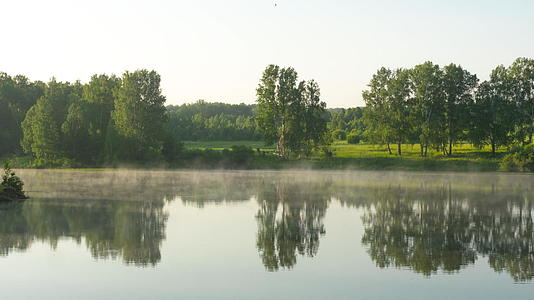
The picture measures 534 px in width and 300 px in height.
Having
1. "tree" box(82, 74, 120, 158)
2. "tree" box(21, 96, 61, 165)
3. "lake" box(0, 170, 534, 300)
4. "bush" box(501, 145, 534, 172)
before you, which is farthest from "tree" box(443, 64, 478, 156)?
"tree" box(21, 96, 61, 165)

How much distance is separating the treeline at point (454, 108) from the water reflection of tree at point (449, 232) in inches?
1923

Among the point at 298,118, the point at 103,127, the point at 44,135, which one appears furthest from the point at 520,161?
the point at 44,135

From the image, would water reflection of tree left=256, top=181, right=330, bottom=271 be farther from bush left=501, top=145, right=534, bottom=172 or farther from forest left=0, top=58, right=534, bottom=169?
forest left=0, top=58, right=534, bottom=169

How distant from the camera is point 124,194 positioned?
44344mm

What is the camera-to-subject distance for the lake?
16.9 m

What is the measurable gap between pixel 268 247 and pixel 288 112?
70.5 m

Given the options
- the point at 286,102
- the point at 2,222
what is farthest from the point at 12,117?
the point at 2,222

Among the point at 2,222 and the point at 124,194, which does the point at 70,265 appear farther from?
the point at 124,194

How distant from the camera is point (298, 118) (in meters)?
91.9

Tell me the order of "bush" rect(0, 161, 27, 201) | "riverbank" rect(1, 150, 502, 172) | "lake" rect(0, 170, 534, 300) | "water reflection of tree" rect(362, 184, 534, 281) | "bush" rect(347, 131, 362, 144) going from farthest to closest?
"bush" rect(347, 131, 362, 144), "riverbank" rect(1, 150, 502, 172), "bush" rect(0, 161, 27, 201), "water reflection of tree" rect(362, 184, 534, 281), "lake" rect(0, 170, 534, 300)

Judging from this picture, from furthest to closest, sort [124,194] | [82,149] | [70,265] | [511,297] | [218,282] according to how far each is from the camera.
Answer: [82,149], [124,194], [70,265], [218,282], [511,297]

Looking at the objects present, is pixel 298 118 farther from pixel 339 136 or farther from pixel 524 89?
pixel 339 136

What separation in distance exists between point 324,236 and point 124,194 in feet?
74.8

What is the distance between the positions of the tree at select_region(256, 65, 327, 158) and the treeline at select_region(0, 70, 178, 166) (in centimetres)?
1547
